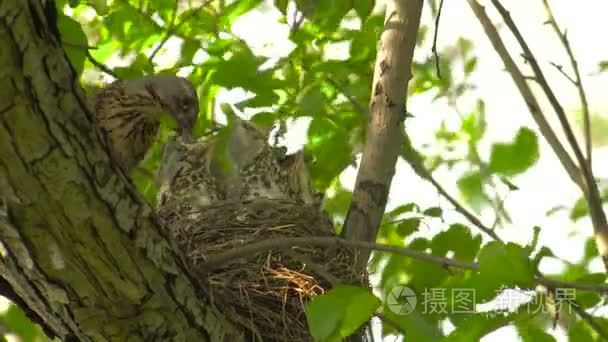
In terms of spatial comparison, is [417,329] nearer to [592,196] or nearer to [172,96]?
[592,196]

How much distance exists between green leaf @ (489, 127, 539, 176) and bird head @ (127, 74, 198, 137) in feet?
5.74

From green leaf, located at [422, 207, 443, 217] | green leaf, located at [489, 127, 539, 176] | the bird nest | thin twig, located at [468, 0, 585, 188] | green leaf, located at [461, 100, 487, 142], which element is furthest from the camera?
green leaf, located at [461, 100, 487, 142]

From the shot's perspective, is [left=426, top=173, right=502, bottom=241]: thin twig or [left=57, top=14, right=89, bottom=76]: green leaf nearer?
[left=57, top=14, right=89, bottom=76]: green leaf

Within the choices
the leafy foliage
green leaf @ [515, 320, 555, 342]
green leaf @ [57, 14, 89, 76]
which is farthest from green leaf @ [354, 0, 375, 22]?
green leaf @ [515, 320, 555, 342]

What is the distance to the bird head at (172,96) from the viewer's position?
404cm

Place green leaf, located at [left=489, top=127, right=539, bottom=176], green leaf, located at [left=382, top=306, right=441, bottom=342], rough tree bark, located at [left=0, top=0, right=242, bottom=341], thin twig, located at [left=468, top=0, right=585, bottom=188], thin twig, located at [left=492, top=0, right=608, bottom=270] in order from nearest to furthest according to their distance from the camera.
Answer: rough tree bark, located at [left=0, top=0, right=242, bottom=341]
green leaf, located at [left=382, top=306, right=441, bottom=342]
green leaf, located at [left=489, top=127, right=539, bottom=176]
thin twig, located at [left=492, top=0, right=608, bottom=270]
thin twig, located at [left=468, top=0, right=585, bottom=188]

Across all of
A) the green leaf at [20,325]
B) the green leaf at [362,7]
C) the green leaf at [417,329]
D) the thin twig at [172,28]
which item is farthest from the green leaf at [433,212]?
the green leaf at [20,325]

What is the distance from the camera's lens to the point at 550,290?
209 cm

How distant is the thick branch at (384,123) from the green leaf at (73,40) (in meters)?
1.23

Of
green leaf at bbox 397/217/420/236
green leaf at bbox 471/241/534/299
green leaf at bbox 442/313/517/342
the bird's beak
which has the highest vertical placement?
the bird's beak

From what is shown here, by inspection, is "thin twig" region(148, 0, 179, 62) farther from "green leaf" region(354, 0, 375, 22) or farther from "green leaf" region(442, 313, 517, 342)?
"green leaf" region(442, 313, 517, 342)

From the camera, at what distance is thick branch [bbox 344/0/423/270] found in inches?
138

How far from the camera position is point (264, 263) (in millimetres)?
3443

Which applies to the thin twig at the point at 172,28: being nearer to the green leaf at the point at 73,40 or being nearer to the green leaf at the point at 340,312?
the green leaf at the point at 73,40
